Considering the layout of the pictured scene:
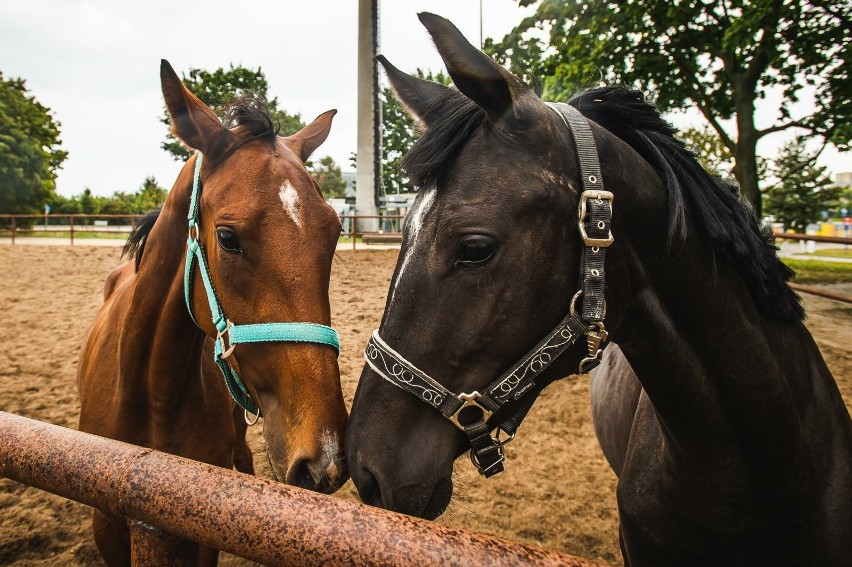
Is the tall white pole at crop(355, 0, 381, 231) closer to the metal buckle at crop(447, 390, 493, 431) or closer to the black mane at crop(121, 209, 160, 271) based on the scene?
the black mane at crop(121, 209, 160, 271)

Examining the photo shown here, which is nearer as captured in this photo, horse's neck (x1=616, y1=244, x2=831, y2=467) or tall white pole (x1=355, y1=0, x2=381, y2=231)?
horse's neck (x1=616, y1=244, x2=831, y2=467)

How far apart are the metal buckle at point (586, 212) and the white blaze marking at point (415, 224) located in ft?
1.31

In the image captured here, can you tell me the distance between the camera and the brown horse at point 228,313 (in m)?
1.69

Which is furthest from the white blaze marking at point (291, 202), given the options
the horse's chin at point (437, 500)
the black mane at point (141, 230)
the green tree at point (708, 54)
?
the green tree at point (708, 54)

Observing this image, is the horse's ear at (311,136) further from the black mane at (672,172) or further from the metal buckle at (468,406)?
the metal buckle at (468,406)

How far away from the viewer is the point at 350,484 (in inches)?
175

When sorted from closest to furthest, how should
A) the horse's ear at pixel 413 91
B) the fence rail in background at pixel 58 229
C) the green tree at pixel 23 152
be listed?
the horse's ear at pixel 413 91, the fence rail in background at pixel 58 229, the green tree at pixel 23 152

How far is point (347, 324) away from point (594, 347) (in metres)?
6.99

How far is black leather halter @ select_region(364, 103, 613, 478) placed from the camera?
1.31 m

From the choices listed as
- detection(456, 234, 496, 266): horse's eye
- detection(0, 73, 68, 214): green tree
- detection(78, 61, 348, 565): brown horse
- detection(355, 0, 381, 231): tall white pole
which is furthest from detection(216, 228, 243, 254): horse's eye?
detection(0, 73, 68, 214): green tree

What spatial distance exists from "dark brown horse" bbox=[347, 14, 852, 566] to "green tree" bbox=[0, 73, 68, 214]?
43.3 meters

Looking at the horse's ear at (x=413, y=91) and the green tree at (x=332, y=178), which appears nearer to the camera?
the horse's ear at (x=413, y=91)

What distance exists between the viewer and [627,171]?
1441mm

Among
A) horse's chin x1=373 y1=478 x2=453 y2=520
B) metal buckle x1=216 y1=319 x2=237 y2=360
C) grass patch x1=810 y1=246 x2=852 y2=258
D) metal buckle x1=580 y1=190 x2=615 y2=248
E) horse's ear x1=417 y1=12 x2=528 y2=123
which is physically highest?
horse's ear x1=417 y1=12 x2=528 y2=123
